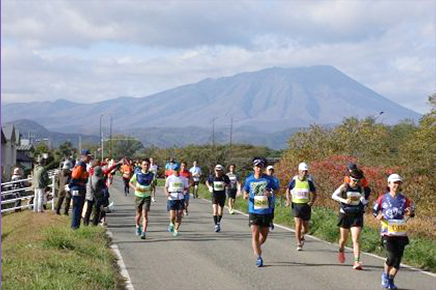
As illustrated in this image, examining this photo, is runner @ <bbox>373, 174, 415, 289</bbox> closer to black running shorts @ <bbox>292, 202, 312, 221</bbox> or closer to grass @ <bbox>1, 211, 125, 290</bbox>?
black running shorts @ <bbox>292, 202, 312, 221</bbox>

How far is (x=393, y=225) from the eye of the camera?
9430mm

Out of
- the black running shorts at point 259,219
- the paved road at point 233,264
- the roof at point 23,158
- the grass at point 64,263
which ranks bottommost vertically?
the roof at point 23,158

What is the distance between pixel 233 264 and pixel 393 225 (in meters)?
3.08

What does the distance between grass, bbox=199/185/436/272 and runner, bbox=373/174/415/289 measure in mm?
2134

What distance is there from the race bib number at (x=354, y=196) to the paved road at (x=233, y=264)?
3.81 feet

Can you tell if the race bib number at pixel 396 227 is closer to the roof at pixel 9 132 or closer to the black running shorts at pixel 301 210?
the black running shorts at pixel 301 210

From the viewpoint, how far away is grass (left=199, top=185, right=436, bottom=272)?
11672 mm

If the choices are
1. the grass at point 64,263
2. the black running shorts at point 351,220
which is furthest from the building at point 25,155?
the black running shorts at point 351,220

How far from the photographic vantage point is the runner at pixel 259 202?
11.1 meters

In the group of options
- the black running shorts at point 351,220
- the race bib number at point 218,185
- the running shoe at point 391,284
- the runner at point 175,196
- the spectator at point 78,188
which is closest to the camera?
the running shoe at point 391,284

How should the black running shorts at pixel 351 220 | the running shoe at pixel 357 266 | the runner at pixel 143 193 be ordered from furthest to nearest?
the runner at pixel 143 193
the black running shorts at pixel 351 220
the running shoe at pixel 357 266

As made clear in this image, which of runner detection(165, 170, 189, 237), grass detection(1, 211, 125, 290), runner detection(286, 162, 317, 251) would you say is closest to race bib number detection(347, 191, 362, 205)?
runner detection(286, 162, 317, 251)

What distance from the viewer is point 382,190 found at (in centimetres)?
2406

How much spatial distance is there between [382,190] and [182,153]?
42.6m
